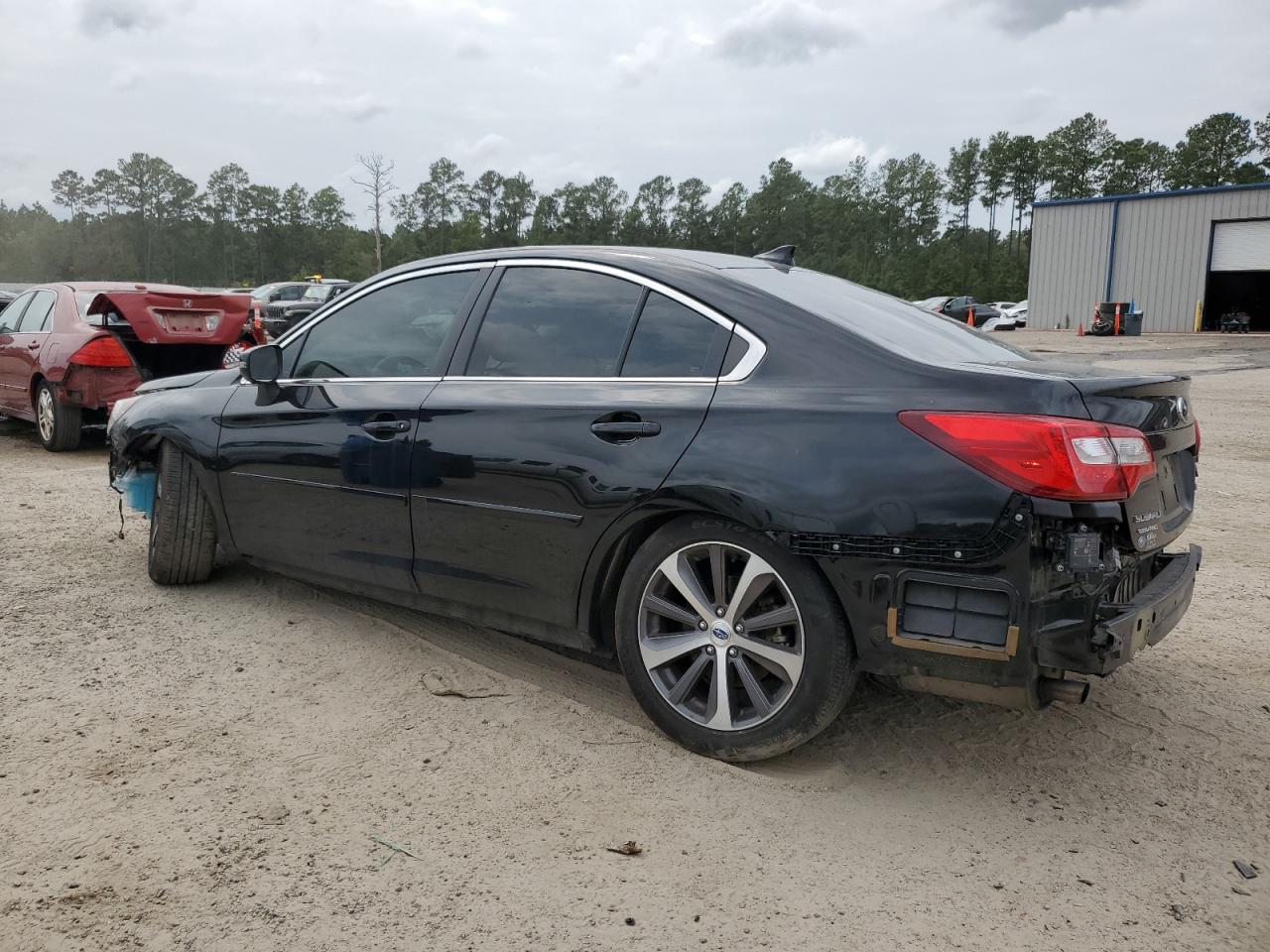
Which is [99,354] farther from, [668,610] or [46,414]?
[668,610]

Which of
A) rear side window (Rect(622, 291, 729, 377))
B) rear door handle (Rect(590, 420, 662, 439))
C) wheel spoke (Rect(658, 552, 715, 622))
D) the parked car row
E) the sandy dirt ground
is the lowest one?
the sandy dirt ground

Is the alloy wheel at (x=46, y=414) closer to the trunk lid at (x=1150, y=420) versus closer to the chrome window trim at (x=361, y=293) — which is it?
the chrome window trim at (x=361, y=293)

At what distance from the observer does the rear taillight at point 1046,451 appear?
252 cm

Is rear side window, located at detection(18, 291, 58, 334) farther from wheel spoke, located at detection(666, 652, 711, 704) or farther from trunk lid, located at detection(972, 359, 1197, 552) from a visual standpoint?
trunk lid, located at detection(972, 359, 1197, 552)

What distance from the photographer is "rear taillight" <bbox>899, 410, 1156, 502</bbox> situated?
2.52m

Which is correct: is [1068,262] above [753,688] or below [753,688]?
Result: above

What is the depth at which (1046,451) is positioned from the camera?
2.53 m

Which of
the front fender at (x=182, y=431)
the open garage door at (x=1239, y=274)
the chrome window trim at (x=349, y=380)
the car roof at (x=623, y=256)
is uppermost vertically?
the open garage door at (x=1239, y=274)

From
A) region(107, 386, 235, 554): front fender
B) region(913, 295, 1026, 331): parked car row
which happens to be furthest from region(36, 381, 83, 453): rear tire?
region(913, 295, 1026, 331): parked car row

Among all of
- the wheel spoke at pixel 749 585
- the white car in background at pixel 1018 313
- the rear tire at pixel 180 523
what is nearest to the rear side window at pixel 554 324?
the wheel spoke at pixel 749 585

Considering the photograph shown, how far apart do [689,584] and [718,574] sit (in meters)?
0.10

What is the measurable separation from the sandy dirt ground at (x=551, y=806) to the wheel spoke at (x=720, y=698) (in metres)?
0.14

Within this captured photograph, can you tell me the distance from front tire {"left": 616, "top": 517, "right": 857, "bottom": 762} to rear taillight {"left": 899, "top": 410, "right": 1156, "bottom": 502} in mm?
540

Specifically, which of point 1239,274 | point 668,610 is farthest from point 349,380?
point 1239,274
